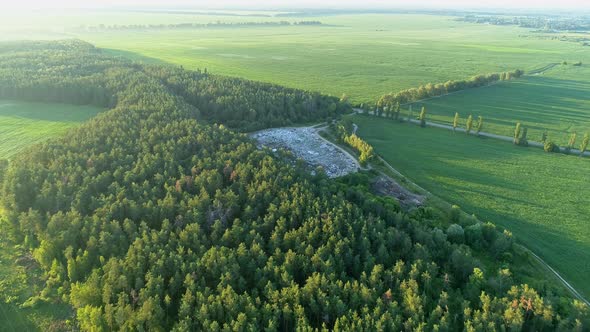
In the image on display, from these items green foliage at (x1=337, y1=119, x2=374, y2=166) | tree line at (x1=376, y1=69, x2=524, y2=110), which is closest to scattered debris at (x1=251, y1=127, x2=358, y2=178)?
green foliage at (x1=337, y1=119, x2=374, y2=166)

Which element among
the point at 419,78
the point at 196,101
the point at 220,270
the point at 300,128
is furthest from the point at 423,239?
the point at 419,78

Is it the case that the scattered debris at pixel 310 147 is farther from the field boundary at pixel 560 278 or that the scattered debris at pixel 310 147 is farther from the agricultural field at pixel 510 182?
the field boundary at pixel 560 278

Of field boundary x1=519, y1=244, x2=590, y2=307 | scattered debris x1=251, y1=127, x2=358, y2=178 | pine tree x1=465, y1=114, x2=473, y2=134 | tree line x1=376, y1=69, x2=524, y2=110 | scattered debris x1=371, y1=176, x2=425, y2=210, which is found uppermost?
tree line x1=376, y1=69, x2=524, y2=110

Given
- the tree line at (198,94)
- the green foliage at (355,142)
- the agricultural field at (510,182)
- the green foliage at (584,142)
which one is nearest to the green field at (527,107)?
the green foliage at (584,142)

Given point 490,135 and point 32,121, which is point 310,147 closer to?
point 490,135

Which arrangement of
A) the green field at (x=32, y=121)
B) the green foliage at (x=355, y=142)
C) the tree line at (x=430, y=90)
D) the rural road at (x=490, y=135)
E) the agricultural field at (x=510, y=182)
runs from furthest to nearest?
the tree line at (x=430, y=90)
the rural road at (x=490, y=135)
the green field at (x=32, y=121)
the green foliage at (x=355, y=142)
the agricultural field at (x=510, y=182)

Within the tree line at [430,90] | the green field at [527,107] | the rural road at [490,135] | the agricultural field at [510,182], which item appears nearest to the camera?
the agricultural field at [510,182]

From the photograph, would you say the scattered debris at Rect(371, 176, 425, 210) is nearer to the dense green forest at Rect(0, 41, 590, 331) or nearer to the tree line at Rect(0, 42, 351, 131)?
the dense green forest at Rect(0, 41, 590, 331)
